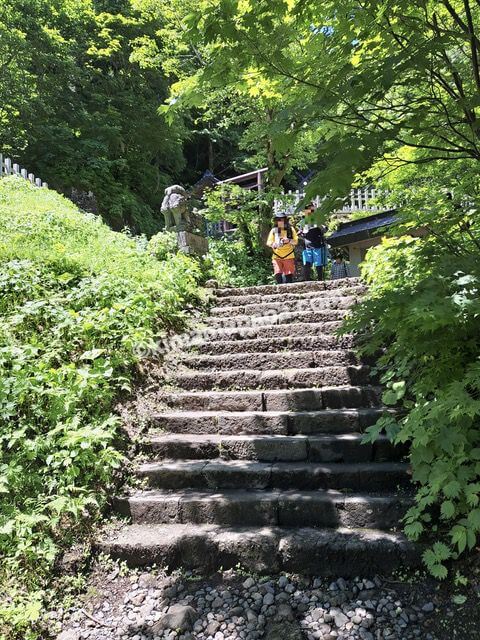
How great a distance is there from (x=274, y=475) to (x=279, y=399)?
921 millimetres

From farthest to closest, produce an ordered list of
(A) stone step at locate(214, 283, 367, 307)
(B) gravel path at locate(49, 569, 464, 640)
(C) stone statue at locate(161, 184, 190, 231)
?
(C) stone statue at locate(161, 184, 190, 231) < (A) stone step at locate(214, 283, 367, 307) < (B) gravel path at locate(49, 569, 464, 640)

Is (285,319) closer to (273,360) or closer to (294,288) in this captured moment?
(273,360)

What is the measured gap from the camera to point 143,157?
749 inches

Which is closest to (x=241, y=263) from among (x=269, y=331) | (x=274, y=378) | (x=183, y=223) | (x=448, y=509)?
(x=183, y=223)

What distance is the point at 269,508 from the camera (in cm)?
308

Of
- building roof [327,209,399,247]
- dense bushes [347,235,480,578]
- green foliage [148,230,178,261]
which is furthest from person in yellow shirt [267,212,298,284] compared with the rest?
dense bushes [347,235,480,578]

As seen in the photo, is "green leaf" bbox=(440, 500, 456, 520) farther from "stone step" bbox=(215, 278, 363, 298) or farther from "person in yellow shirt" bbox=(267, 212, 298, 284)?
"person in yellow shirt" bbox=(267, 212, 298, 284)

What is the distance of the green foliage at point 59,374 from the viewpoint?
2.81 m

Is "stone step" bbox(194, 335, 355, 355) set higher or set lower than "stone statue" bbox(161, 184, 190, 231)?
lower

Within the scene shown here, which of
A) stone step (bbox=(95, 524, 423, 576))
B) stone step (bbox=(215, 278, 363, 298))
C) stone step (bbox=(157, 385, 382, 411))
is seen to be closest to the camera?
stone step (bbox=(95, 524, 423, 576))

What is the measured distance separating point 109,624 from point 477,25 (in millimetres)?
4526

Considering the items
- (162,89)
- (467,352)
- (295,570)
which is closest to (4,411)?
(295,570)

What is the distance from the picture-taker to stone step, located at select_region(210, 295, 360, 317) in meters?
5.84

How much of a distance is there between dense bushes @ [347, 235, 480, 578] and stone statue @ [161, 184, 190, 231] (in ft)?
19.0
